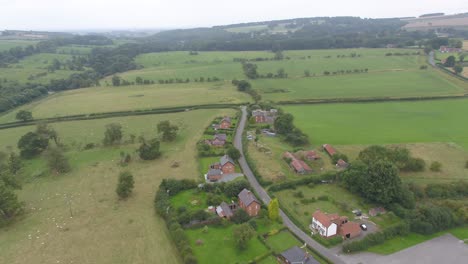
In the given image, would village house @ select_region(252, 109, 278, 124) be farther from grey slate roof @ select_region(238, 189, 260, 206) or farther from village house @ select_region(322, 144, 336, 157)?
grey slate roof @ select_region(238, 189, 260, 206)

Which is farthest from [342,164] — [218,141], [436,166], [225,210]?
[218,141]

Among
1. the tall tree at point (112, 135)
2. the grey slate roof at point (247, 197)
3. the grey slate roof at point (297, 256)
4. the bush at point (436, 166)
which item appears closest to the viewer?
the grey slate roof at point (297, 256)

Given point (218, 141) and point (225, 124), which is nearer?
point (218, 141)

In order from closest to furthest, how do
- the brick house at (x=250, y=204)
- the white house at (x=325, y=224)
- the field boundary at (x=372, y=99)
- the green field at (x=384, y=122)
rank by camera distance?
the white house at (x=325, y=224) → the brick house at (x=250, y=204) → the green field at (x=384, y=122) → the field boundary at (x=372, y=99)

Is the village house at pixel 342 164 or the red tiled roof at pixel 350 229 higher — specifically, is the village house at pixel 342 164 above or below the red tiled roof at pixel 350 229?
above

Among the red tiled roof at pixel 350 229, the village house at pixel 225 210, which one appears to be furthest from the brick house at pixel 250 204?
the red tiled roof at pixel 350 229

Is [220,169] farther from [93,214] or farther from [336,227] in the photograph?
[336,227]

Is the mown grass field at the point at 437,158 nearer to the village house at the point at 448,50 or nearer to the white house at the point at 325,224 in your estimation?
the white house at the point at 325,224
